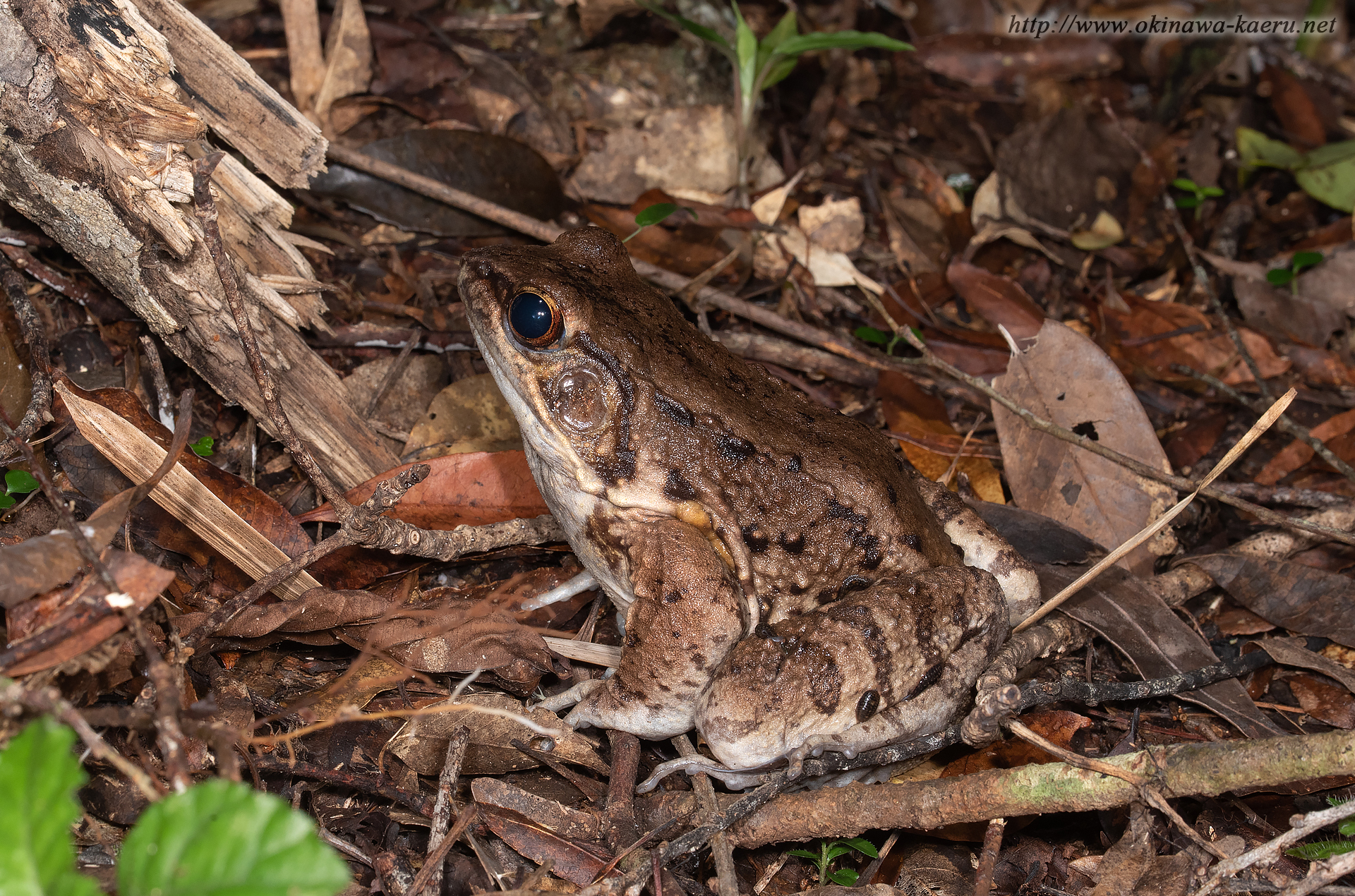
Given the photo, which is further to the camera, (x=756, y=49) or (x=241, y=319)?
(x=756, y=49)

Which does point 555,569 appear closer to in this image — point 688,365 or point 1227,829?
point 688,365

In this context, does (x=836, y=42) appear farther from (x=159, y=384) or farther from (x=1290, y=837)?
(x=1290, y=837)

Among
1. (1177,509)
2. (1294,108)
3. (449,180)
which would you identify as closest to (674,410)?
(1177,509)

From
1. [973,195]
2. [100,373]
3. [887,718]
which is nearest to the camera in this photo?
[887,718]

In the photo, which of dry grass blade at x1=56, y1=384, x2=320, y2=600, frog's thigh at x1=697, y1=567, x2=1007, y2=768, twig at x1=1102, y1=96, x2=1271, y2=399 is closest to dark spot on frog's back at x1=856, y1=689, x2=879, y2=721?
frog's thigh at x1=697, y1=567, x2=1007, y2=768

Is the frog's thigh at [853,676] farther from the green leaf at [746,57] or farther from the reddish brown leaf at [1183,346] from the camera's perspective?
the green leaf at [746,57]

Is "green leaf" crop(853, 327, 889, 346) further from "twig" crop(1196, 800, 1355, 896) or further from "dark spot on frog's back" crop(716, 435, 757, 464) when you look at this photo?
"twig" crop(1196, 800, 1355, 896)

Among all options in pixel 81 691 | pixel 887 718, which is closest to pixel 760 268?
pixel 887 718

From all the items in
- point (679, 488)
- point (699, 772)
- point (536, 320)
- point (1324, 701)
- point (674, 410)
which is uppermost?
point (536, 320)
